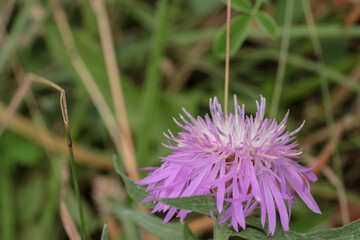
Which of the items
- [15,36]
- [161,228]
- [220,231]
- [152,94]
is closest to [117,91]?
[152,94]

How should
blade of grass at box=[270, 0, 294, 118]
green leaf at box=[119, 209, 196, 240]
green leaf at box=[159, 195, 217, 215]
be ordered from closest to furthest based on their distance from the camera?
green leaf at box=[159, 195, 217, 215]
green leaf at box=[119, 209, 196, 240]
blade of grass at box=[270, 0, 294, 118]

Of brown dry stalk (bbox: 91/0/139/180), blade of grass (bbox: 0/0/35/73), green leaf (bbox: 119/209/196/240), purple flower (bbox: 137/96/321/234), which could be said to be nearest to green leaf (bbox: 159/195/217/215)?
purple flower (bbox: 137/96/321/234)

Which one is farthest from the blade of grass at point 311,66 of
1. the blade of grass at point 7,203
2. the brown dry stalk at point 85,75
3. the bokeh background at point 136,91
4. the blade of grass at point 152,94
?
the blade of grass at point 7,203

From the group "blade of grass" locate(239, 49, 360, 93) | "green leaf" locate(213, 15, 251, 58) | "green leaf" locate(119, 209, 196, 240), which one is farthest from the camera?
"blade of grass" locate(239, 49, 360, 93)

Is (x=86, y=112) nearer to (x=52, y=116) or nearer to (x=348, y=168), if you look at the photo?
(x=52, y=116)

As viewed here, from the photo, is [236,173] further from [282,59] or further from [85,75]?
[85,75]

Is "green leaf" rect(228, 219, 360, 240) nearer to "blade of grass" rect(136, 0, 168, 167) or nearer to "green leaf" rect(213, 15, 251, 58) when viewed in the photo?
"green leaf" rect(213, 15, 251, 58)

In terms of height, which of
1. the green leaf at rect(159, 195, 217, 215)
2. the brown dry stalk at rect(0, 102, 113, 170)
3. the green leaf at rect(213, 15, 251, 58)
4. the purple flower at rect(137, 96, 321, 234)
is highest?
the green leaf at rect(213, 15, 251, 58)
